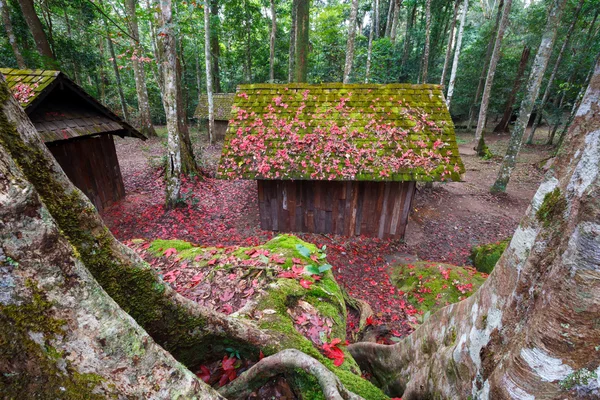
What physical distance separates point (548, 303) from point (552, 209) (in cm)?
50

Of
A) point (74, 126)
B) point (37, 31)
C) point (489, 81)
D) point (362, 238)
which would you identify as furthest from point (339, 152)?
point (37, 31)

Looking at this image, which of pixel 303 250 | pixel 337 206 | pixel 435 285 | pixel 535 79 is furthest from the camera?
pixel 535 79

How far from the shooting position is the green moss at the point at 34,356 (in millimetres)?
1089

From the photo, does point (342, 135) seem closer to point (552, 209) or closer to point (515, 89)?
point (552, 209)

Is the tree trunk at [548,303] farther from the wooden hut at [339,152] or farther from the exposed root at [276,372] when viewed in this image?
the wooden hut at [339,152]

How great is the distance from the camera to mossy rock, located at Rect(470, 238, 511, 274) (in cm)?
710

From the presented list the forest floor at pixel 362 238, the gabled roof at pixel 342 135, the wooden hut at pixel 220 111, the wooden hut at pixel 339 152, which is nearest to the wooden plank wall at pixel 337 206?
the wooden hut at pixel 339 152

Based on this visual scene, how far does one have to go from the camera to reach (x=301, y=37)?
10.7m

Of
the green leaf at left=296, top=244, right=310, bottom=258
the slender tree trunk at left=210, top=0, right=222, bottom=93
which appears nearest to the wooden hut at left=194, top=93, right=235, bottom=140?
the slender tree trunk at left=210, top=0, right=222, bottom=93

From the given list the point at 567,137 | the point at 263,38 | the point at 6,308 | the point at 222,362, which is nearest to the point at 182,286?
the point at 222,362

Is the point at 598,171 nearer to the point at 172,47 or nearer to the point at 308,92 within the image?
the point at 308,92

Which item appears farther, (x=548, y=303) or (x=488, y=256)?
(x=488, y=256)

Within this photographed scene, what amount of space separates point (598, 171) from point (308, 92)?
8192mm

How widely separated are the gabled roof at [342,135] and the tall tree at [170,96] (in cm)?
175
